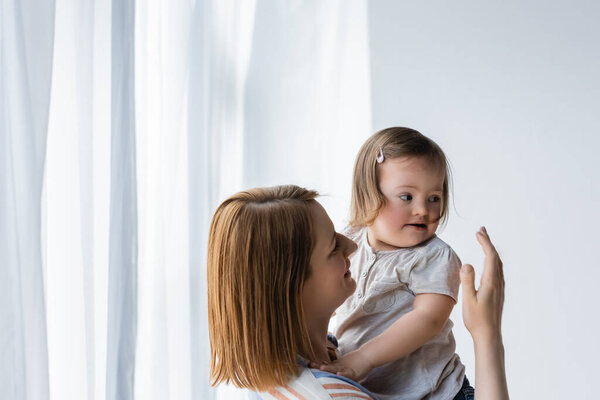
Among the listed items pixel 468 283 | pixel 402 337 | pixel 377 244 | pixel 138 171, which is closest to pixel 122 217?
pixel 138 171

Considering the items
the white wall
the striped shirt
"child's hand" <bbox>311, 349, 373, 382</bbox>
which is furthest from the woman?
the white wall

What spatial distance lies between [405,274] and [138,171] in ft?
2.26

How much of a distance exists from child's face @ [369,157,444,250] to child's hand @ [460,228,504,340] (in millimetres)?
255

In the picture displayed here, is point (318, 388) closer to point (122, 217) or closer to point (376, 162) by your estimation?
point (376, 162)

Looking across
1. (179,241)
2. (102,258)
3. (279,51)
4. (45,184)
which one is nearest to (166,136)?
(179,241)

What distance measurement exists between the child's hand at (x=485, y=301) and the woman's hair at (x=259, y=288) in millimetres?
226

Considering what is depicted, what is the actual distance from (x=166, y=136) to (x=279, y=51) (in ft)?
3.11

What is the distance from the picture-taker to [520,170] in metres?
2.78

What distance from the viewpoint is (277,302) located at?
881 millimetres

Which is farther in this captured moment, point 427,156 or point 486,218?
point 486,218

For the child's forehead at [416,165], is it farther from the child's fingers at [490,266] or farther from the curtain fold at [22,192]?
the curtain fold at [22,192]

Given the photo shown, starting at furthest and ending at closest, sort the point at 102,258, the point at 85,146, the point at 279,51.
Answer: the point at 279,51 → the point at 102,258 → the point at 85,146

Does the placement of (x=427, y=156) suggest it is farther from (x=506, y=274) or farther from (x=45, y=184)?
(x=506, y=274)

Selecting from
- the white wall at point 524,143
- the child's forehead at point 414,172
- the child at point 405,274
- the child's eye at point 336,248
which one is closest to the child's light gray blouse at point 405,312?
the child at point 405,274
